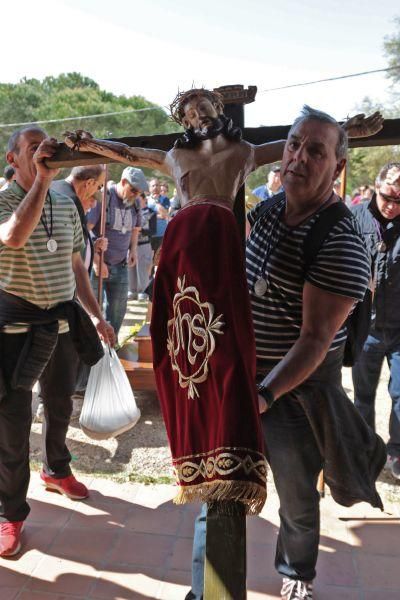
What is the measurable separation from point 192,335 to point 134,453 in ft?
8.54

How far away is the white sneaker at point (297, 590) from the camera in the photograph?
242 centimetres

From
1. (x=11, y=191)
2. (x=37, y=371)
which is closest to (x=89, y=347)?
(x=37, y=371)

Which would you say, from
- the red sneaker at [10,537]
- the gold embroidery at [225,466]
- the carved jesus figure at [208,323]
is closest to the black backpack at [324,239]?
the carved jesus figure at [208,323]

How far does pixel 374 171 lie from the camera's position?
2830cm

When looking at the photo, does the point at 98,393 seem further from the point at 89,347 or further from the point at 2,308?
the point at 2,308

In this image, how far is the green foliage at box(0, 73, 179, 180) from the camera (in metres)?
35.6

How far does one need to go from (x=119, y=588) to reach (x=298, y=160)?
196 centimetres

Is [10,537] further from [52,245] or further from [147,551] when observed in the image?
[52,245]

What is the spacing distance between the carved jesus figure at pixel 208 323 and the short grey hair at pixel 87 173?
2107mm

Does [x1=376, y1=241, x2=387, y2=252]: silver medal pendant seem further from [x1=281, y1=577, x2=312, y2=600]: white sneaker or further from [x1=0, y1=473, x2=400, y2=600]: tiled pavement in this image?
[x1=281, y1=577, x2=312, y2=600]: white sneaker

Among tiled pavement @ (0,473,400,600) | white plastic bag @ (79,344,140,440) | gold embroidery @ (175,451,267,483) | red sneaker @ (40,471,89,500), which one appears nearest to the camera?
gold embroidery @ (175,451,267,483)

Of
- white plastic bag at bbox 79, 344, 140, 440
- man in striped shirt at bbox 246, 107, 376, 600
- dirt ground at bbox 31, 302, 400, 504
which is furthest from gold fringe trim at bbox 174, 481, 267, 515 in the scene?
dirt ground at bbox 31, 302, 400, 504

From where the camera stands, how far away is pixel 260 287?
201 cm

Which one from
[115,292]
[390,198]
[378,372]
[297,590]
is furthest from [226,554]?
[115,292]
